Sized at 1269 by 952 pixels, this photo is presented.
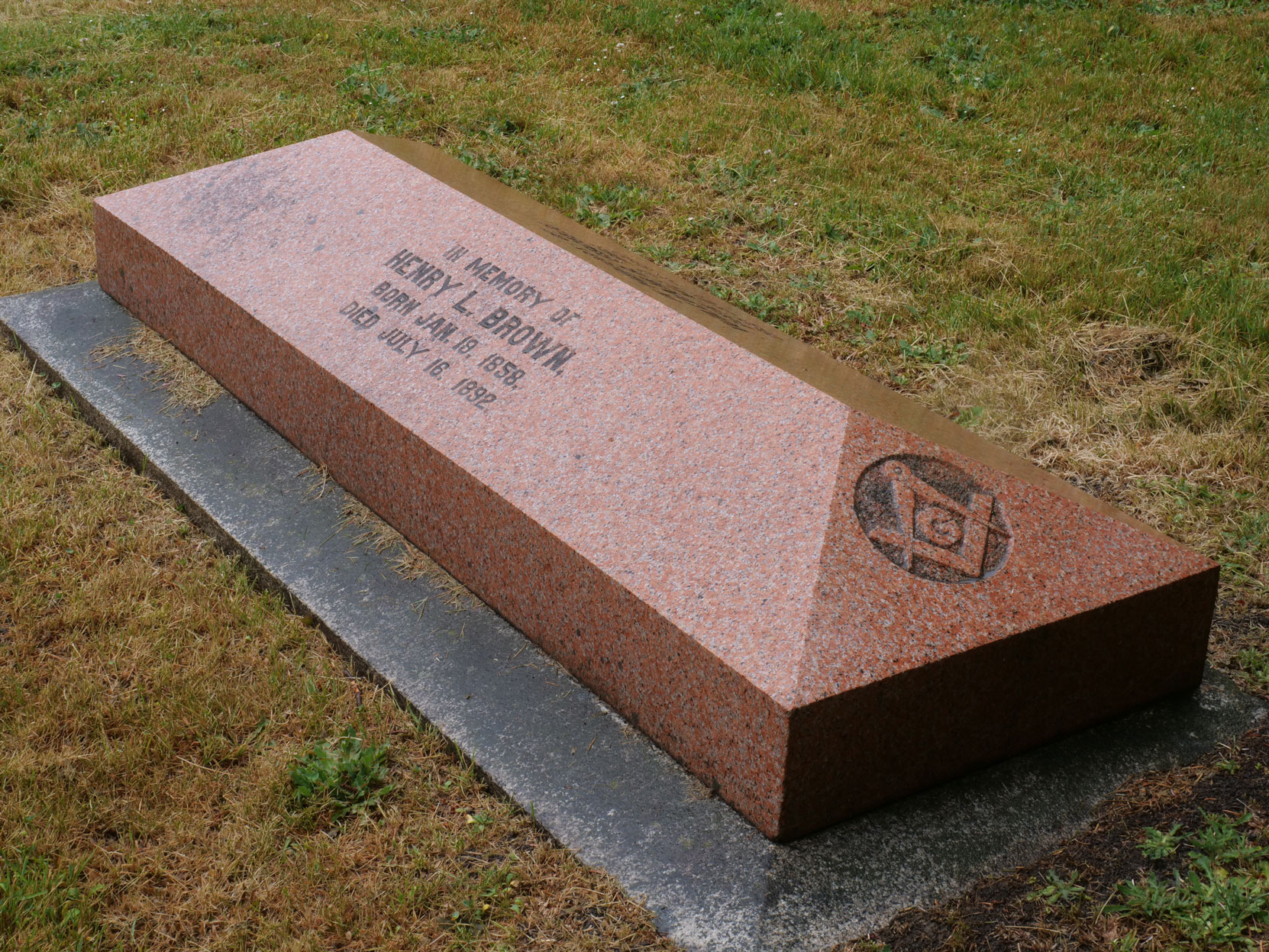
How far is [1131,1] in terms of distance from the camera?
26.8 feet

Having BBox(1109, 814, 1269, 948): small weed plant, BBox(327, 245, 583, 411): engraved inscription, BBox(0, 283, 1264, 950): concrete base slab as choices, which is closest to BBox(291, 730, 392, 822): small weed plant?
BBox(0, 283, 1264, 950): concrete base slab

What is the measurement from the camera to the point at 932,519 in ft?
9.42

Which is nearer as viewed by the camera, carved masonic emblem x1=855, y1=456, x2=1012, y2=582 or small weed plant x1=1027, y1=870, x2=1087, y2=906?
small weed plant x1=1027, y1=870, x2=1087, y2=906

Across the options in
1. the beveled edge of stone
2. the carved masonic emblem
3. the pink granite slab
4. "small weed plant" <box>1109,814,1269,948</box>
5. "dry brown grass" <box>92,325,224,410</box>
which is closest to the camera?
"small weed plant" <box>1109,814,1269,948</box>

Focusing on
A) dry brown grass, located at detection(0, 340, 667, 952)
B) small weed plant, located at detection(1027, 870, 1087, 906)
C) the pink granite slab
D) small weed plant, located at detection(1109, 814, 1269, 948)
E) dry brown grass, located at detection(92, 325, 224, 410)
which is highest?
the pink granite slab

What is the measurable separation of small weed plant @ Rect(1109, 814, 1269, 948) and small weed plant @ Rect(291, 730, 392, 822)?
5.49 ft

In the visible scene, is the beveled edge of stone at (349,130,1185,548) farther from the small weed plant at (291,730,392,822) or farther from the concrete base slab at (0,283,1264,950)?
the small weed plant at (291,730,392,822)

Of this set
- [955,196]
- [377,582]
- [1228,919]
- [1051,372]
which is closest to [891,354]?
[1051,372]

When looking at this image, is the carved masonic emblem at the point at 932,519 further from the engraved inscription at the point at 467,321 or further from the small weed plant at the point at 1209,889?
the engraved inscription at the point at 467,321

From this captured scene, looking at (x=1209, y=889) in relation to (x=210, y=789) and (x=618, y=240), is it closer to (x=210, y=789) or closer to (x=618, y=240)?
(x=210, y=789)

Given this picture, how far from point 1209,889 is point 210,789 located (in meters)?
2.24

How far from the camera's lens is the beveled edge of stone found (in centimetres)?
315

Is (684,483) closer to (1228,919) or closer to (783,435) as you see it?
(783,435)

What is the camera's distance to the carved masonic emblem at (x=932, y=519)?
2799mm
